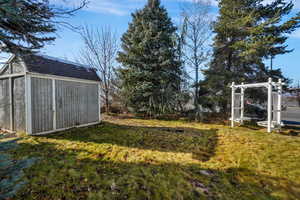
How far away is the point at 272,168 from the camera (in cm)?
295

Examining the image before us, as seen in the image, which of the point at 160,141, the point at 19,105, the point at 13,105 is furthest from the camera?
the point at 13,105

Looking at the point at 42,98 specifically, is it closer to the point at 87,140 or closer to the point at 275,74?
the point at 87,140

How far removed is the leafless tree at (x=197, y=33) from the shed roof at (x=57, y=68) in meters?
6.87

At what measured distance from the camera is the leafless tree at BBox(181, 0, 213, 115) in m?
9.64

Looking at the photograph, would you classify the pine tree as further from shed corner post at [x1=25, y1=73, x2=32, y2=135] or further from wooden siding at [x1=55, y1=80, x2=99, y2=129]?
shed corner post at [x1=25, y1=73, x2=32, y2=135]

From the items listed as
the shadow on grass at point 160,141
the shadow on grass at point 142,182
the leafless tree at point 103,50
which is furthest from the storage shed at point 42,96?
the leafless tree at point 103,50

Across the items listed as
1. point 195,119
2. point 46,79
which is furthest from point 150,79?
point 46,79

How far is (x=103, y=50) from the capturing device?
1184cm

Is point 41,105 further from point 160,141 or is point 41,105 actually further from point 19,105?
point 160,141

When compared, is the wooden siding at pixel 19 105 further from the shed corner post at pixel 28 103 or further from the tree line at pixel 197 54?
the tree line at pixel 197 54

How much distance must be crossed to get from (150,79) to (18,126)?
23.1ft

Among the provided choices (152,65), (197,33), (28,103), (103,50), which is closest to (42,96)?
(28,103)

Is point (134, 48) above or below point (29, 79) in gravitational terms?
above

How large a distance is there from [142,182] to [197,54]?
961 cm
